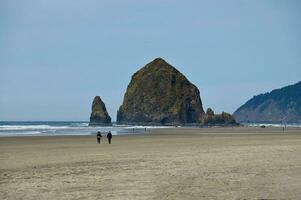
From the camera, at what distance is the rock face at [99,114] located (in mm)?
150625

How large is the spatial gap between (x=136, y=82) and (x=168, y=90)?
14.8 m

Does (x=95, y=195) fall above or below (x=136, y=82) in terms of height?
below

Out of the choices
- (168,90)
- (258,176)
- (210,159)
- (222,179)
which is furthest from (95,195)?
(168,90)

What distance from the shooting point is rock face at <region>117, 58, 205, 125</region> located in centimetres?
15138

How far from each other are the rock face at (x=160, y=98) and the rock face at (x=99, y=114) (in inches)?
352

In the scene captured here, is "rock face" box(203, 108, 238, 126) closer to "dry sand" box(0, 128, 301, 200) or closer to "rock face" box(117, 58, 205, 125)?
"rock face" box(117, 58, 205, 125)

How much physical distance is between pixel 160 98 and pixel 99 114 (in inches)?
866

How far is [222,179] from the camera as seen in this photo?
46.7ft

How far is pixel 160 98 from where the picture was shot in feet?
522

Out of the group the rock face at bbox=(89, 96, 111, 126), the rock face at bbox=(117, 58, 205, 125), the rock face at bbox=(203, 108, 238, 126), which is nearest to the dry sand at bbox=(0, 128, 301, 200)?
the rock face at bbox=(203, 108, 238, 126)

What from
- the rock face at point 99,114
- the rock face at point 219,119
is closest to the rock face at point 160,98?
the rock face at point 99,114

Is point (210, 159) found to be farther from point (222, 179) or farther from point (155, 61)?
point (155, 61)

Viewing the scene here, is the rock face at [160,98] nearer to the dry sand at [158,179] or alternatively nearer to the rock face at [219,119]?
the rock face at [219,119]

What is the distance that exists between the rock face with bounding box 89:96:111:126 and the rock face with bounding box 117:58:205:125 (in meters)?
8.95
